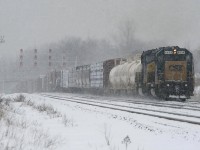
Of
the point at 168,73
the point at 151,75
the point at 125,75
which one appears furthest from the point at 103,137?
the point at 125,75

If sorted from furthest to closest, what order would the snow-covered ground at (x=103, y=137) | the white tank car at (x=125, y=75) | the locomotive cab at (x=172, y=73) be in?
the white tank car at (x=125, y=75), the locomotive cab at (x=172, y=73), the snow-covered ground at (x=103, y=137)

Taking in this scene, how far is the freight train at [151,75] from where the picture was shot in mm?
24828

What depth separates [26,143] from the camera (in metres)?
7.41

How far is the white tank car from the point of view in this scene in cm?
3186

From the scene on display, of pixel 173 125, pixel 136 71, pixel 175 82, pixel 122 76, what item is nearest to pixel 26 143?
pixel 173 125

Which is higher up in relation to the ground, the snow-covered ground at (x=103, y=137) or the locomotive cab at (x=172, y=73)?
the locomotive cab at (x=172, y=73)

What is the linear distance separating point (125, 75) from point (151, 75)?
6.62m

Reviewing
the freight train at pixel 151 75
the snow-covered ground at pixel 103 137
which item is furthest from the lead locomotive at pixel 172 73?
the snow-covered ground at pixel 103 137

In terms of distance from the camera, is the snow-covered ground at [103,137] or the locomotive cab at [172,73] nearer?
the snow-covered ground at [103,137]

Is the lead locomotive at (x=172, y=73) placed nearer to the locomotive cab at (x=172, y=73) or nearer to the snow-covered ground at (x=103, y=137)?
the locomotive cab at (x=172, y=73)

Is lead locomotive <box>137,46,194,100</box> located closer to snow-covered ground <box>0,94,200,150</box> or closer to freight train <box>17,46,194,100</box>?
freight train <box>17,46,194,100</box>

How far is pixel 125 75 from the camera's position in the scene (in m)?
33.7

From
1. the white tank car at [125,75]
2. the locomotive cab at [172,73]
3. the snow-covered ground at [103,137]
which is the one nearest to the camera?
the snow-covered ground at [103,137]

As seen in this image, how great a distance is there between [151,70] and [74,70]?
28.1 m
